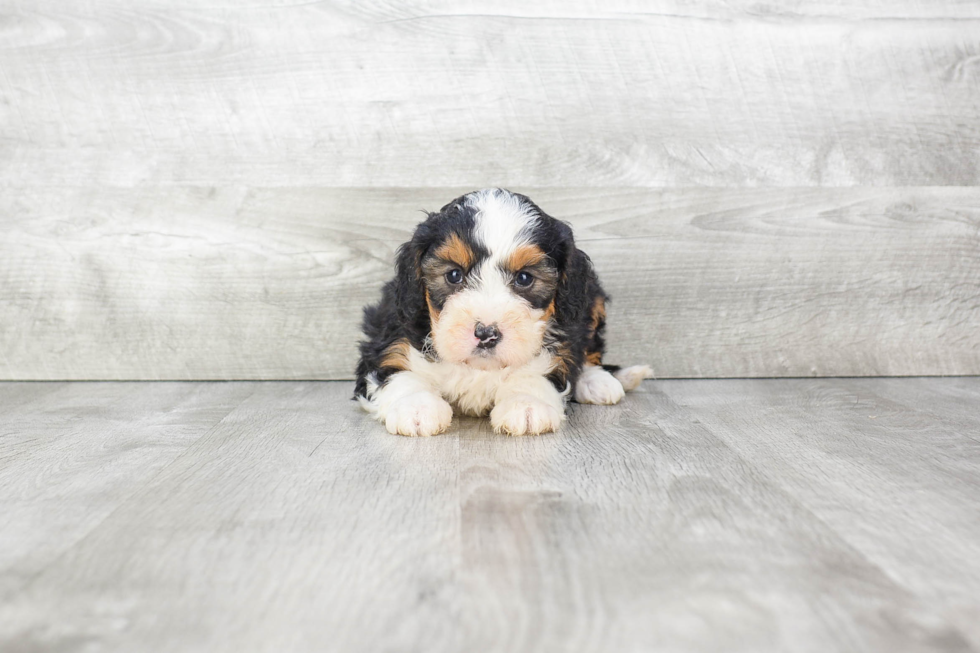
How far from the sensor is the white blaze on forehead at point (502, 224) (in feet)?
7.43

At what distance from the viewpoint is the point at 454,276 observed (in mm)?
2312

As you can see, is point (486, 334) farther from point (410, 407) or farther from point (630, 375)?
point (630, 375)

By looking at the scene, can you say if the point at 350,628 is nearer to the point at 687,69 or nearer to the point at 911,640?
the point at 911,640

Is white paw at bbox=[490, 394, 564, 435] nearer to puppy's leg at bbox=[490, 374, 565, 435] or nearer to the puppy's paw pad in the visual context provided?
puppy's leg at bbox=[490, 374, 565, 435]

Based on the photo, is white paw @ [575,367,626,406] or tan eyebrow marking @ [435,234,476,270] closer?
tan eyebrow marking @ [435,234,476,270]

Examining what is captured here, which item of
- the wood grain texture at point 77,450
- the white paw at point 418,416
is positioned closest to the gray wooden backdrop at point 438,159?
the wood grain texture at point 77,450

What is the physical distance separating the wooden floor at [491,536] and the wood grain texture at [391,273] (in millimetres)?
891

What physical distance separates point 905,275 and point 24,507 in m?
3.18

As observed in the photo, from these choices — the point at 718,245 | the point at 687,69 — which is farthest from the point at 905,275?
the point at 687,69

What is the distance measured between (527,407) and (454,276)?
43cm

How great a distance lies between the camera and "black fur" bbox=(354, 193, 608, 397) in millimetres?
2338

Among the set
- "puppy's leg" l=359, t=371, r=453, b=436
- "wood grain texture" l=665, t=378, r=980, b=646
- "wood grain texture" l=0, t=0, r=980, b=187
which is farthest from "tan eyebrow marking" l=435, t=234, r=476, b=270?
"wood grain texture" l=0, t=0, r=980, b=187

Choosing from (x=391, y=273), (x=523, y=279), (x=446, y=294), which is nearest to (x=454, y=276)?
(x=446, y=294)

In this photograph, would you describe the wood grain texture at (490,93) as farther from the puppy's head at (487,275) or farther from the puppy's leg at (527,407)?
the puppy's leg at (527,407)
